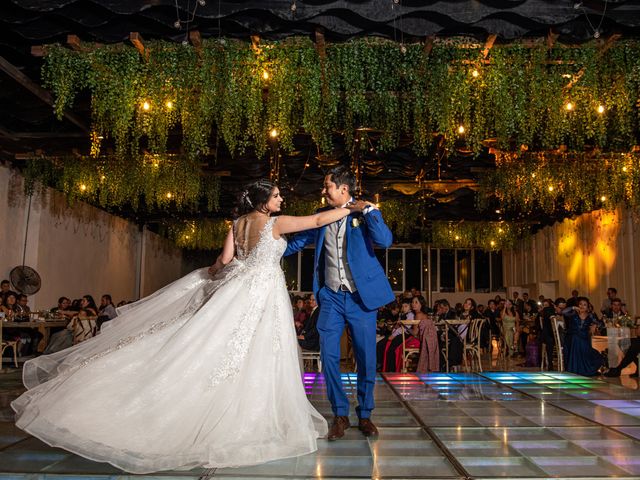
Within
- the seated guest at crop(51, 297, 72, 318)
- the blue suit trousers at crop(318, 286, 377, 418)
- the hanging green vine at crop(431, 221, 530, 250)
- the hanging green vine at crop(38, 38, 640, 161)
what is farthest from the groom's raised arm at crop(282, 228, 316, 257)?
the hanging green vine at crop(431, 221, 530, 250)

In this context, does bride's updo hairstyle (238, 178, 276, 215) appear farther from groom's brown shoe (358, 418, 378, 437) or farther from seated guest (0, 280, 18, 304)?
seated guest (0, 280, 18, 304)

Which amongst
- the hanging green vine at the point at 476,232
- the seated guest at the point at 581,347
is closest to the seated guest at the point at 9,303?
the seated guest at the point at 581,347

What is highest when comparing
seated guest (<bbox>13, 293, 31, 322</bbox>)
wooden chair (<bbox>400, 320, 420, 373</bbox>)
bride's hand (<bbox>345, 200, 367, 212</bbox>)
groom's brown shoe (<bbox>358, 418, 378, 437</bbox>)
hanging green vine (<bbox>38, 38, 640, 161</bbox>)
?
hanging green vine (<bbox>38, 38, 640, 161</bbox>)

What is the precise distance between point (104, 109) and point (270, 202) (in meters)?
4.33

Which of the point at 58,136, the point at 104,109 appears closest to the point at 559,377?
the point at 104,109

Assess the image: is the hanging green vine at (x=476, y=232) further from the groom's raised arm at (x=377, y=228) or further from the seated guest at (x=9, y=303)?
the groom's raised arm at (x=377, y=228)

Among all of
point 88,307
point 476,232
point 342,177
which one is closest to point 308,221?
point 342,177

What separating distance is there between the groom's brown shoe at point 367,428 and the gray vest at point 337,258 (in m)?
0.75

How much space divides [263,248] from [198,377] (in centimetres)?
80

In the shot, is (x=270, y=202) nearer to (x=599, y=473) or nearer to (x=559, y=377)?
(x=599, y=473)

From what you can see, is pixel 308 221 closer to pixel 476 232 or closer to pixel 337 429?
pixel 337 429

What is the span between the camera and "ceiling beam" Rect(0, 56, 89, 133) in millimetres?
6457

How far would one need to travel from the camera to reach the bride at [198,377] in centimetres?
266

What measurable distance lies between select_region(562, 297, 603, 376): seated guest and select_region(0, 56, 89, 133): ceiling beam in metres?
7.38
